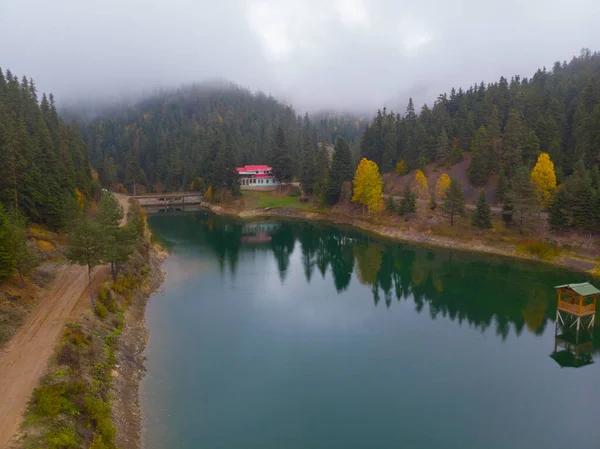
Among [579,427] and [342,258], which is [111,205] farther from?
[579,427]

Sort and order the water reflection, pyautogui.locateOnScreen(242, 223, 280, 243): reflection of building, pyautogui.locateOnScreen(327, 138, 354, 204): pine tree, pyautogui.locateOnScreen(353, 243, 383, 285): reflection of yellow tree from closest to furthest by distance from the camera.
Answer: the water reflection < pyautogui.locateOnScreen(353, 243, 383, 285): reflection of yellow tree < pyautogui.locateOnScreen(242, 223, 280, 243): reflection of building < pyautogui.locateOnScreen(327, 138, 354, 204): pine tree

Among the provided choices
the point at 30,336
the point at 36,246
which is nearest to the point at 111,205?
the point at 36,246

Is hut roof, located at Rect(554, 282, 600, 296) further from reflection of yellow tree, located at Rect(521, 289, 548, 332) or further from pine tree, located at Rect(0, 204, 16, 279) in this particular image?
pine tree, located at Rect(0, 204, 16, 279)

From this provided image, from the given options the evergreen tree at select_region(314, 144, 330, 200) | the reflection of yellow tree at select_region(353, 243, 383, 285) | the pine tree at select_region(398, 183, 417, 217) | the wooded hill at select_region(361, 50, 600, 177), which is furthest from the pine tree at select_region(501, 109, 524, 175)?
the evergreen tree at select_region(314, 144, 330, 200)

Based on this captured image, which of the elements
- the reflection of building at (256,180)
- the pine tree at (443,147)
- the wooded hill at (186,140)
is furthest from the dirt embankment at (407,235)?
the pine tree at (443,147)

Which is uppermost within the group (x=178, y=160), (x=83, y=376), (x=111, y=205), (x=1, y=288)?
(x=178, y=160)
